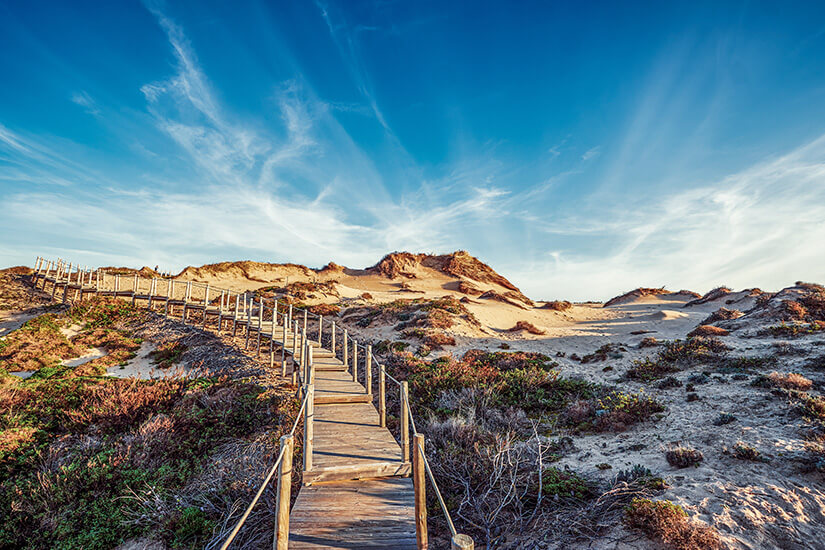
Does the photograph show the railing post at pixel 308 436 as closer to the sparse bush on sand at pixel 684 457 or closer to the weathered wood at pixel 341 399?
the weathered wood at pixel 341 399

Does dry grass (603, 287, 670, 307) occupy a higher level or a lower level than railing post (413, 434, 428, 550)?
higher

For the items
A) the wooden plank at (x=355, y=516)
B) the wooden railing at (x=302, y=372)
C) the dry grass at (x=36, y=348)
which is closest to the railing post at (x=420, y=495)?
the wooden railing at (x=302, y=372)

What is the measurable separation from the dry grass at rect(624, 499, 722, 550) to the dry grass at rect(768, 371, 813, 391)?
6.61m

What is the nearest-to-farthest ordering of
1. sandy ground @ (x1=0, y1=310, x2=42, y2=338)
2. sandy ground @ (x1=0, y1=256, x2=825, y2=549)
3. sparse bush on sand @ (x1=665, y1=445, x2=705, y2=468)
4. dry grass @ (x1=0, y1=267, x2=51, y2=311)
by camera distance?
sandy ground @ (x1=0, y1=256, x2=825, y2=549), sparse bush on sand @ (x1=665, y1=445, x2=705, y2=468), sandy ground @ (x1=0, y1=310, x2=42, y2=338), dry grass @ (x1=0, y1=267, x2=51, y2=311)

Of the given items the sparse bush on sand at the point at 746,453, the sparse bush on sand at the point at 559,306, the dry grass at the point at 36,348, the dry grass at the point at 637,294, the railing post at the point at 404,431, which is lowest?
the sparse bush on sand at the point at 746,453

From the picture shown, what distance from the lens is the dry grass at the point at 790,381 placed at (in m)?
8.03

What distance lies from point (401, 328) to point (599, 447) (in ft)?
42.7

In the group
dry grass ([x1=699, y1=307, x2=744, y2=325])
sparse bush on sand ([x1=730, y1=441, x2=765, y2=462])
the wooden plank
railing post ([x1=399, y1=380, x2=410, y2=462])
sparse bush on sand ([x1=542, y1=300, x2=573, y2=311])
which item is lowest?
the wooden plank

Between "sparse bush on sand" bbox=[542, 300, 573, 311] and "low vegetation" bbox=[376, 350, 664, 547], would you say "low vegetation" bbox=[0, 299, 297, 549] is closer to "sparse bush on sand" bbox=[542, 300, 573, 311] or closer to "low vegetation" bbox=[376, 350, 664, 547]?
"low vegetation" bbox=[376, 350, 664, 547]

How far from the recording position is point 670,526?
397 cm

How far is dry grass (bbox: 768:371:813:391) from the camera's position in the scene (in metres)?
8.03

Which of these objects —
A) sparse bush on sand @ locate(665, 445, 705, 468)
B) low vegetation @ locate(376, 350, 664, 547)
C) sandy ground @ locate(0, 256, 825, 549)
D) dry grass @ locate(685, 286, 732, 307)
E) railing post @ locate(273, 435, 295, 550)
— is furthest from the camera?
dry grass @ locate(685, 286, 732, 307)

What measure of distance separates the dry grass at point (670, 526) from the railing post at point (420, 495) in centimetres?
247

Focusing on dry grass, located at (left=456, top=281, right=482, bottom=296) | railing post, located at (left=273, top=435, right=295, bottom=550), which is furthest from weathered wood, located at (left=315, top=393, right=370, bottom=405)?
dry grass, located at (left=456, top=281, right=482, bottom=296)
